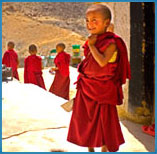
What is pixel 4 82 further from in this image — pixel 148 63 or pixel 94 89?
pixel 94 89

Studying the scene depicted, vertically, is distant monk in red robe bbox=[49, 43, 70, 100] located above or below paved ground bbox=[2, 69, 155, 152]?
above

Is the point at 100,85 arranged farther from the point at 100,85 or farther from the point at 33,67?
the point at 33,67

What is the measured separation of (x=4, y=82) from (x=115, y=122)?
4.84 metres

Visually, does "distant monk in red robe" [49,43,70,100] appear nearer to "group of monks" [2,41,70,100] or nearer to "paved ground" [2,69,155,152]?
"group of monks" [2,41,70,100]

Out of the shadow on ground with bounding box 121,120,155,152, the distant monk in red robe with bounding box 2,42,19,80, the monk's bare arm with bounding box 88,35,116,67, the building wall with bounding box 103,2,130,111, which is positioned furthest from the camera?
the distant monk in red robe with bounding box 2,42,19,80

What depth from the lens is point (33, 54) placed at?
6934mm

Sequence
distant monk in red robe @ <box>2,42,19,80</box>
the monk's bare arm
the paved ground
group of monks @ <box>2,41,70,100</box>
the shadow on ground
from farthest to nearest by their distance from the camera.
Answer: distant monk in red robe @ <box>2,42,19,80</box> < group of monks @ <box>2,41,70,100</box> < the shadow on ground < the paved ground < the monk's bare arm

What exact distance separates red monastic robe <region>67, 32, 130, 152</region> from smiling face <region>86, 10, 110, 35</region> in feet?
0.20

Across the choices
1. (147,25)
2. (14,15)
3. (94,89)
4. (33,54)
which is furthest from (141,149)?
(14,15)

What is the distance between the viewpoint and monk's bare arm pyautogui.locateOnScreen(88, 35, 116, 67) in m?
2.83

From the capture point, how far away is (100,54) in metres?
2.84

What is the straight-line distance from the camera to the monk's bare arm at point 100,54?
2834 mm

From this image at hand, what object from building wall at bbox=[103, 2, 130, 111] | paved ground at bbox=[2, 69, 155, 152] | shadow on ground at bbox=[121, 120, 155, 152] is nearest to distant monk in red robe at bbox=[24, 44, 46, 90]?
paved ground at bbox=[2, 69, 155, 152]

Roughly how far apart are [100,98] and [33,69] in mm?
4187
